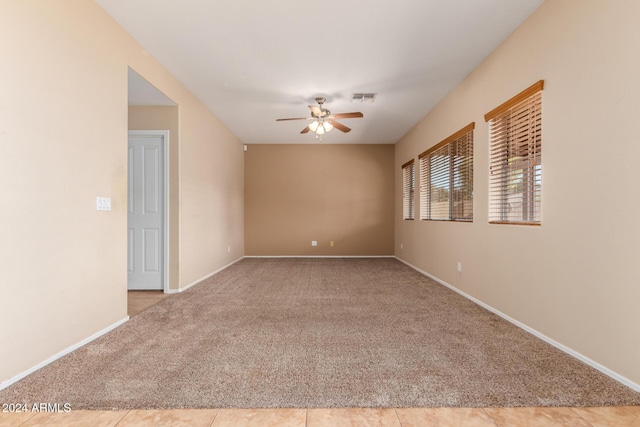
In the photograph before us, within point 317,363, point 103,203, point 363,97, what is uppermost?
point 363,97

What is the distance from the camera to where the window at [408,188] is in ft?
21.8

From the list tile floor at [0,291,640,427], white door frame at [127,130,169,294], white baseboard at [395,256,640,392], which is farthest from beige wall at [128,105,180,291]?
white baseboard at [395,256,640,392]

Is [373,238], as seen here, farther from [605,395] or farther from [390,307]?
[605,395]

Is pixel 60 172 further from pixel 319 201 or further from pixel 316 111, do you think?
pixel 319 201

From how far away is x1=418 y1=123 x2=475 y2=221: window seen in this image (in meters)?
4.14

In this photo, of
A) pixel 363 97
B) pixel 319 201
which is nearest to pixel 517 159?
pixel 363 97

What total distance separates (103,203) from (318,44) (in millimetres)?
2426

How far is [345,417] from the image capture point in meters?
1.60

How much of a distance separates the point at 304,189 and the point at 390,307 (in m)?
4.79

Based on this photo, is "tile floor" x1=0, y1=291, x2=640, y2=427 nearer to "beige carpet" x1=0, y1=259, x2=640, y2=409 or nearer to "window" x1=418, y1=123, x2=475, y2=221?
"beige carpet" x1=0, y1=259, x2=640, y2=409

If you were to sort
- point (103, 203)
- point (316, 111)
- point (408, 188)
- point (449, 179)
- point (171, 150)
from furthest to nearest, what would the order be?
point (408, 188) < point (449, 179) < point (316, 111) < point (171, 150) < point (103, 203)

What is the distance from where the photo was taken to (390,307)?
355cm

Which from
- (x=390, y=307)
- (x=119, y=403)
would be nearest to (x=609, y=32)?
(x=390, y=307)

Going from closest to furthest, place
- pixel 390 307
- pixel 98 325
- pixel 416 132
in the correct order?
pixel 98 325 < pixel 390 307 < pixel 416 132
